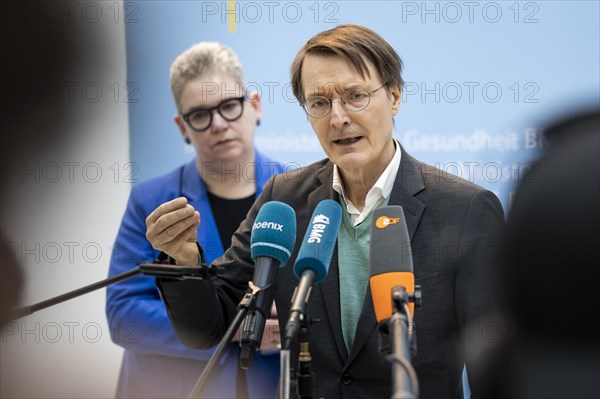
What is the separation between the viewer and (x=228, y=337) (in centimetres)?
133

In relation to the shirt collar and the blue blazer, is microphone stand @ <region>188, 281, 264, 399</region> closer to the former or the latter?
the shirt collar

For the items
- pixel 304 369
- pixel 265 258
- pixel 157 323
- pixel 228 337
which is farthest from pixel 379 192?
pixel 157 323

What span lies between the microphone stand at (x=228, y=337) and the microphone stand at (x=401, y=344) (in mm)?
250

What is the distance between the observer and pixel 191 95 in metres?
2.89

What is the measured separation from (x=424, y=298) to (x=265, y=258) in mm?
604

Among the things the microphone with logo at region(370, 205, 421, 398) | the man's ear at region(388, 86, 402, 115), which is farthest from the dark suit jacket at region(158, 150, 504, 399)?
the microphone with logo at region(370, 205, 421, 398)

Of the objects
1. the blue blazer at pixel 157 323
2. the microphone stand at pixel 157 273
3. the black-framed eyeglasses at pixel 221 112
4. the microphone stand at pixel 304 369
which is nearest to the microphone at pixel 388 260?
the microphone stand at pixel 304 369

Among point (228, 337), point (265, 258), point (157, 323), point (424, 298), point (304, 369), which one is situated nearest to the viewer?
point (228, 337)

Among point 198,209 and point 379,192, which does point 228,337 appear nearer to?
point 379,192

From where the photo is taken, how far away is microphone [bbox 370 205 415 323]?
1.39 meters

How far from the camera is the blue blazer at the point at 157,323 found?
2.73m

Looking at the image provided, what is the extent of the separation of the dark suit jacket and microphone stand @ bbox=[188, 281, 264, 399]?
559 millimetres

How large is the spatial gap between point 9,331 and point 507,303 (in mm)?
575

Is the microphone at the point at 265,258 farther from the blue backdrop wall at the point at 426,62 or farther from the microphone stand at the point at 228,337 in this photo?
the blue backdrop wall at the point at 426,62
